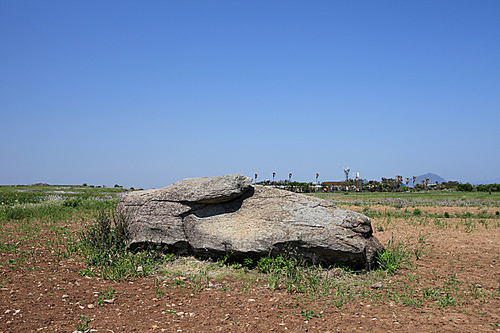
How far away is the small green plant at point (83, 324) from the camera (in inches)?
201

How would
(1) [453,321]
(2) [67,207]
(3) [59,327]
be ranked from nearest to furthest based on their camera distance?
1. (3) [59,327]
2. (1) [453,321]
3. (2) [67,207]

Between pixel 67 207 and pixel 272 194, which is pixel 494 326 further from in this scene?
pixel 67 207

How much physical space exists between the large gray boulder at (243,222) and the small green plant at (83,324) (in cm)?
340

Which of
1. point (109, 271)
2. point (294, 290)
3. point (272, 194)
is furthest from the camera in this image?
point (272, 194)

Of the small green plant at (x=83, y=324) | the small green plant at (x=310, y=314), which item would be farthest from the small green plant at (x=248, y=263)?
the small green plant at (x=83, y=324)

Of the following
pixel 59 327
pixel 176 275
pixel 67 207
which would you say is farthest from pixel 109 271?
pixel 67 207

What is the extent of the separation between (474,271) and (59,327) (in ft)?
30.7

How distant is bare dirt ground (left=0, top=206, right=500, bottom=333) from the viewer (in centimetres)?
532

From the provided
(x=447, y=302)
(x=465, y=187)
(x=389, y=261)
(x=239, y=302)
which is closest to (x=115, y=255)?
(x=239, y=302)

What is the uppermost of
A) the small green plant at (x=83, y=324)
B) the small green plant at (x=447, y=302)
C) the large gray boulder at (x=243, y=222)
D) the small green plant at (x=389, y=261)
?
the large gray boulder at (x=243, y=222)

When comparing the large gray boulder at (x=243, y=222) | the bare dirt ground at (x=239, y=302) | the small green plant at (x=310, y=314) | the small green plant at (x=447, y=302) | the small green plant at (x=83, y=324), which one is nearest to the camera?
the small green plant at (x=83, y=324)

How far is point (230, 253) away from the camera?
325 inches

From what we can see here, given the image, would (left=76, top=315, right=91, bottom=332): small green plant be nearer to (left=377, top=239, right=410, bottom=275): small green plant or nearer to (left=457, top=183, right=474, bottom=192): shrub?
(left=377, top=239, right=410, bottom=275): small green plant

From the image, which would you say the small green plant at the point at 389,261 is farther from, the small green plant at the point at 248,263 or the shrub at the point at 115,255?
the shrub at the point at 115,255
